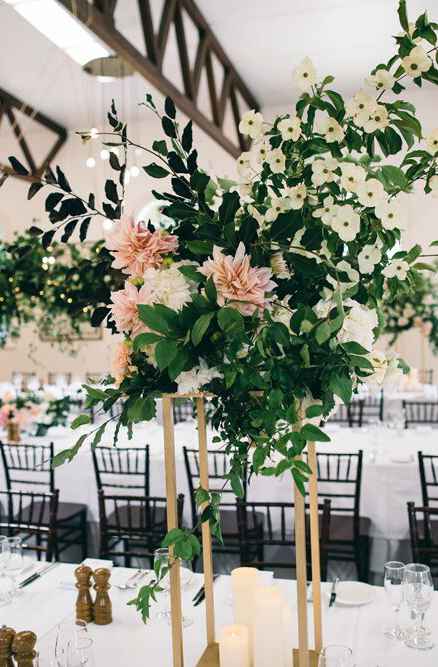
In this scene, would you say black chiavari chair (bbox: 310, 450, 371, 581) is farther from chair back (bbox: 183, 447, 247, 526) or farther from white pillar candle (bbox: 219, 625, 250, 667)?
white pillar candle (bbox: 219, 625, 250, 667)

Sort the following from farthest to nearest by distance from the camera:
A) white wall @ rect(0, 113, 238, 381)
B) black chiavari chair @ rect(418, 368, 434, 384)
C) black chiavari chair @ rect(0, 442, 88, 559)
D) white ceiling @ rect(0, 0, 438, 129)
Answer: white wall @ rect(0, 113, 238, 381), black chiavari chair @ rect(418, 368, 434, 384), white ceiling @ rect(0, 0, 438, 129), black chiavari chair @ rect(0, 442, 88, 559)

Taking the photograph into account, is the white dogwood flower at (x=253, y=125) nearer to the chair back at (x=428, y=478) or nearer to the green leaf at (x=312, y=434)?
the green leaf at (x=312, y=434)

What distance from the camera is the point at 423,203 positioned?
9.58 meters

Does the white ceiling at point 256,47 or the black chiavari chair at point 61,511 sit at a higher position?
the white ceiling at point 256,47

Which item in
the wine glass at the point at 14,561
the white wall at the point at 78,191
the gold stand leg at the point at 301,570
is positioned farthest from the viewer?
the white wall at the point at 78,191

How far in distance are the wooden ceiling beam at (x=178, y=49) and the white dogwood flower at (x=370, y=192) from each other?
3886 mm

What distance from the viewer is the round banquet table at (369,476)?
419cm

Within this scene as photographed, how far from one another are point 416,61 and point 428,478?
3.59m

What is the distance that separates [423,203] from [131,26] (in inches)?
188

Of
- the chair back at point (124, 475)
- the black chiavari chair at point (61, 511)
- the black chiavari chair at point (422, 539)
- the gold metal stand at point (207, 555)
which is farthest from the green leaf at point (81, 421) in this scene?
the black chiavari chair at point (61, 511)

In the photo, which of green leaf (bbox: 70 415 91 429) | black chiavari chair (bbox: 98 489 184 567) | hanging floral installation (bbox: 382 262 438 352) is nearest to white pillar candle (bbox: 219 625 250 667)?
green leaf (bbox: 70 415 91 429)

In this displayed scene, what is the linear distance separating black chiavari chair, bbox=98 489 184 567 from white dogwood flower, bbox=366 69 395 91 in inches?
97.2

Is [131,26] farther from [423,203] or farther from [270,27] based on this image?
[423,203]

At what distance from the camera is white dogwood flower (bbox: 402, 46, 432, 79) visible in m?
1.14
